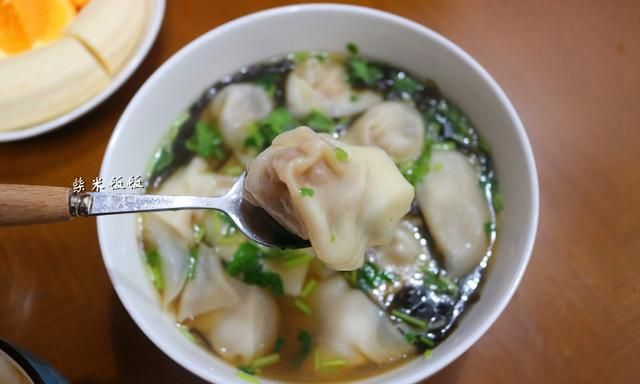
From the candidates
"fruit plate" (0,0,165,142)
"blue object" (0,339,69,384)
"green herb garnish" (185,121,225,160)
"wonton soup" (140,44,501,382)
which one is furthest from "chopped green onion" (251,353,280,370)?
"fruit plate" (0,0,165,142)

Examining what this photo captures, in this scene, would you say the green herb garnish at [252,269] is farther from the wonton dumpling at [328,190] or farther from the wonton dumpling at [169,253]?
the wonton dumpling at [328,190]

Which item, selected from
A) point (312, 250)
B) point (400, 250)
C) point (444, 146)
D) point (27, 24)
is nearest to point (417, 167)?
point (444, 146)

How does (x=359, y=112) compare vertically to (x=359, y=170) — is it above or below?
below

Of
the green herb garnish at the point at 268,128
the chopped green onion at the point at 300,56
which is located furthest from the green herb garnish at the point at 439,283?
the chopped green onion at the point at 300,56

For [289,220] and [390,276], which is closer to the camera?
[289,220]

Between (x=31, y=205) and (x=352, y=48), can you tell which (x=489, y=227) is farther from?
(x=31, y=205)

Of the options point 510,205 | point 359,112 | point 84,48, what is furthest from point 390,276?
point 84,48

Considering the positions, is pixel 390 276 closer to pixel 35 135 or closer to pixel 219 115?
pixel 219 115
